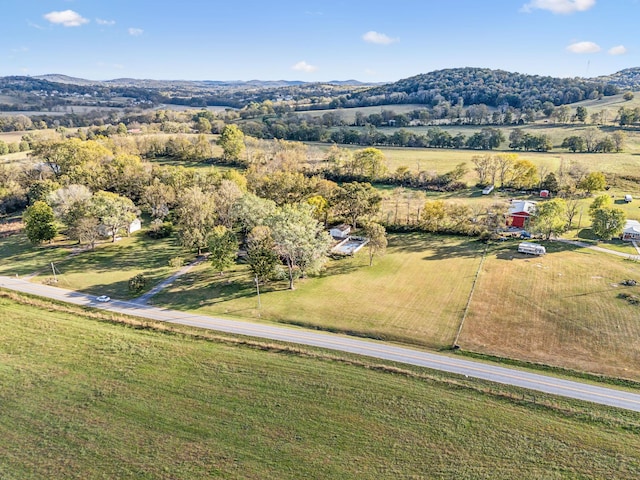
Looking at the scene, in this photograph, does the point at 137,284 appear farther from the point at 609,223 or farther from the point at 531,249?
the point at 609,223

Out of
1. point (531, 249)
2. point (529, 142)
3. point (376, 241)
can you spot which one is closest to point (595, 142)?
point (529, 142)

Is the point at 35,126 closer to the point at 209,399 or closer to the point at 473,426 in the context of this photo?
the point at 209,399

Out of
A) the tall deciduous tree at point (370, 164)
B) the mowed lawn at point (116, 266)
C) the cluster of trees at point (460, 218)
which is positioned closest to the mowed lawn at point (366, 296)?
the mowed lawn at point (116, 266)

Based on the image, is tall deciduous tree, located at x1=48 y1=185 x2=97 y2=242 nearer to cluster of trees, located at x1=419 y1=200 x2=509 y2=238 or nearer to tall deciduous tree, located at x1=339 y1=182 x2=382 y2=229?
tall deciduous tree, located at x1=339 y1=182 x2=382 y2=229

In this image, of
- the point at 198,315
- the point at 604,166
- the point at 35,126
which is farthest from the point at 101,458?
the point at 35,126

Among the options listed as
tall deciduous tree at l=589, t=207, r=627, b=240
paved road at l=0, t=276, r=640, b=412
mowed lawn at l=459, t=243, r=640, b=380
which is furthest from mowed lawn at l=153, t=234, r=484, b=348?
tall deciduous tree at l=589, t=207, r=627, b=240

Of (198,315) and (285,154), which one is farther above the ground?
(285,154)
